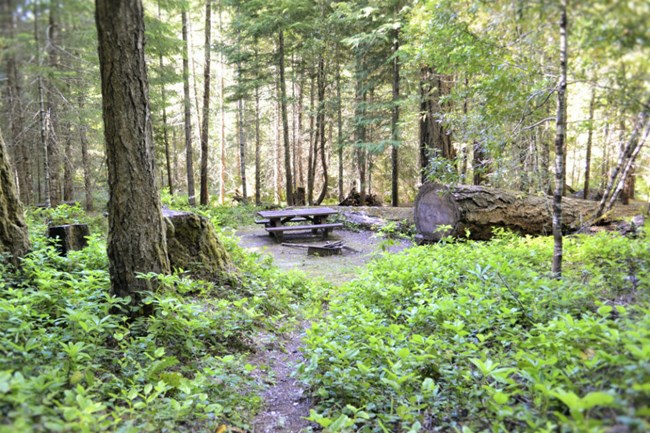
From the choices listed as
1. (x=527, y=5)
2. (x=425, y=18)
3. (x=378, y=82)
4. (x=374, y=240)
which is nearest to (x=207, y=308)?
(x=527, y=5)

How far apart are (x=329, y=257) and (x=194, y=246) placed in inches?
193

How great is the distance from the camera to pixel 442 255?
5.86 metres

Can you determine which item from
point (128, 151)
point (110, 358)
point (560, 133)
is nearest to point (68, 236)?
point (128, 151)

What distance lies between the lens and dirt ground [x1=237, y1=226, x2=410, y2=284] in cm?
824

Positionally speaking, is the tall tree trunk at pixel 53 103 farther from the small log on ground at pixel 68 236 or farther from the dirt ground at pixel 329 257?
the dirt ground at pixel 329 257

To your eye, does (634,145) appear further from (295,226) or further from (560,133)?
(295,226)

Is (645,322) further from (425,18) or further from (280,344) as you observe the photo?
(425,18)

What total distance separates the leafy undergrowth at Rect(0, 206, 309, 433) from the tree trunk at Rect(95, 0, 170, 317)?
0.29 metres

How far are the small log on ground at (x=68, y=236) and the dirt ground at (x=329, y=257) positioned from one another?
3090 mm

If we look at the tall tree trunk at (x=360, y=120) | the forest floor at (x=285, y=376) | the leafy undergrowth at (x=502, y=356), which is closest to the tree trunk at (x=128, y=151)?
the forest floor at (x=285, y=376)

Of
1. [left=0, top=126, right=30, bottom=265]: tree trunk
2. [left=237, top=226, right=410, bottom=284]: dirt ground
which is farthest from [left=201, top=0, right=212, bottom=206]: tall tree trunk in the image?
[left=0, top=126, right=30, bottom=265]: tree trunk

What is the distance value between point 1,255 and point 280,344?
10.9 feet

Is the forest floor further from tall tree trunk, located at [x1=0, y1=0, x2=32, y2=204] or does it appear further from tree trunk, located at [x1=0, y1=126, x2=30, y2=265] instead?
tall tree trunk, located at [x1=0, y1=0, x2=32, y2=204]

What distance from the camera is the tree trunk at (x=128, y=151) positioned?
11.9 feet
